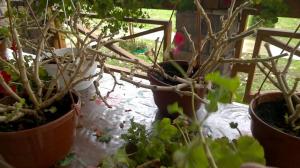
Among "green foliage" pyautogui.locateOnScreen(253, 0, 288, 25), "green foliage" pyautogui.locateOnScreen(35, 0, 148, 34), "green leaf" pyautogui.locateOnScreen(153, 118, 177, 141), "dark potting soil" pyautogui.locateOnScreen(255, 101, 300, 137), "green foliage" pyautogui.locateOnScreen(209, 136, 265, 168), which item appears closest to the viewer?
"green foliage" pyautogui.locateOnScreen(209, 136, 265, 168)

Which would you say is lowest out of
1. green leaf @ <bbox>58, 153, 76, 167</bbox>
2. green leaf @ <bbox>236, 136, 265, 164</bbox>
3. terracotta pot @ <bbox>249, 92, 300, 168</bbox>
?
green leaf @ <bbox>58, 153, 76, 167</bbox>

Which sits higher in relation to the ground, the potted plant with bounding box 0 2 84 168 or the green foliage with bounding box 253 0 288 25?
the green foliage with bounding box 253 0 288 25

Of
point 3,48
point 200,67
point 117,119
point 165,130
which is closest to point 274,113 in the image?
point 200,67

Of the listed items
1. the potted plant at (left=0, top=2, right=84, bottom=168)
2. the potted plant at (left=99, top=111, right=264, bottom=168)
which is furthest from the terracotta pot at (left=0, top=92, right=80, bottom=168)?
the potted plant at (left=99, top=111, right=264, bottom=168)

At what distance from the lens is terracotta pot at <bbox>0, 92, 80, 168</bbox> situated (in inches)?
18.7

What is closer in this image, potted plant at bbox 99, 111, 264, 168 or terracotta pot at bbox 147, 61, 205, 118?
potted plant at bbox 99, 111, 264, 168

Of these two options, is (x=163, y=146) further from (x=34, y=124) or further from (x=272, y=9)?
(x=272, y=9)

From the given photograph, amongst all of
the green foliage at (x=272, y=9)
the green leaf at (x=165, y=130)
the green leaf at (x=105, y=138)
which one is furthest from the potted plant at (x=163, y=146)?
the green foliage at (x=272, y=9)

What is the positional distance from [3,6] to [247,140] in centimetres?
162

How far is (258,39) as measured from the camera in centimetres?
110

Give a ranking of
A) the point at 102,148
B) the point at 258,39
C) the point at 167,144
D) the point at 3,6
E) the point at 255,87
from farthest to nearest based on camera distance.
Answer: the point at 255,87, the point at 3,6, the point at 258,39, the point at 102,148, the point at 167,144

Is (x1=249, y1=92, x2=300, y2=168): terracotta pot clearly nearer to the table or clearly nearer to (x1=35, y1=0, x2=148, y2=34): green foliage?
the table

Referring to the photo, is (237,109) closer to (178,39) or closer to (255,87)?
(178,39)

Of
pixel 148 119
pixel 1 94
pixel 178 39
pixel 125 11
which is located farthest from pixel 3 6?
pixel 148 119
